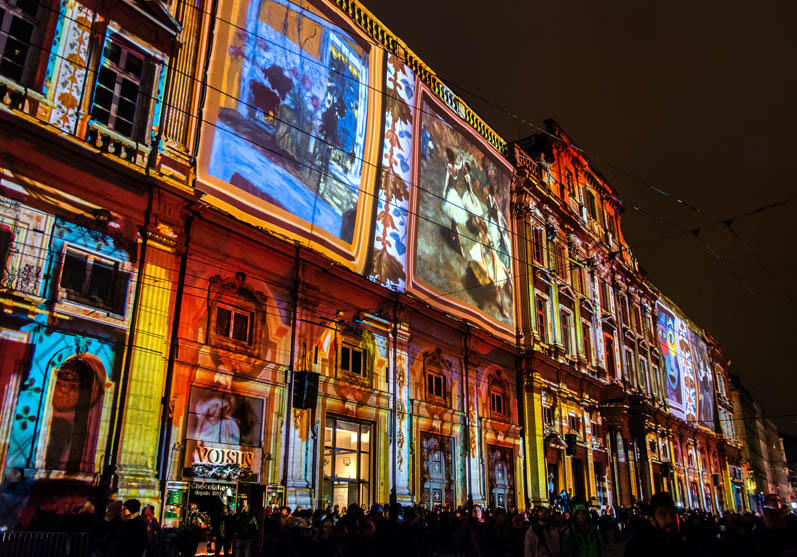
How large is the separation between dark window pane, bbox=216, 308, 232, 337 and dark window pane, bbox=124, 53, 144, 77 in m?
6.87

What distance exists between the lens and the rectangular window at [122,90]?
16.6 m

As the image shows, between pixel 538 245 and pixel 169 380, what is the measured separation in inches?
955

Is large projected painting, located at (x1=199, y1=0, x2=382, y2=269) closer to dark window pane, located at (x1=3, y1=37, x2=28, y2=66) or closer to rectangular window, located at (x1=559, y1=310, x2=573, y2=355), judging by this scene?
dark window pane, located at (x1=3, y1=37, x2=28, y2=66)

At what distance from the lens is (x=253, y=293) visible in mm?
19609

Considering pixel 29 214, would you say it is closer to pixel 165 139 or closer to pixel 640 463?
pixel 165 139

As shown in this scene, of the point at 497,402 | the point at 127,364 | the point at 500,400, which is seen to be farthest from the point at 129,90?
the point at 500,400

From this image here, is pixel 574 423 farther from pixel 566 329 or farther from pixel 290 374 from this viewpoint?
pixel 290 374

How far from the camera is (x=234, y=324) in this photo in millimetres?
18984

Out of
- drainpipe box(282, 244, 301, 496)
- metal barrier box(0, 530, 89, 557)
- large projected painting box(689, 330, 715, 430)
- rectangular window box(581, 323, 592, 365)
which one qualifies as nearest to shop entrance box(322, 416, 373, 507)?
drainpipe box(282, 244, 301, 496)

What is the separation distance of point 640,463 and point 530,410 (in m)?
16.8

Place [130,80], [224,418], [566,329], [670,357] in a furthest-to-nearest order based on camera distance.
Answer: [670,357] → [566,329] → [224,418] → [130,80]

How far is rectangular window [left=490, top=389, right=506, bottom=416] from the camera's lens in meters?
29.9

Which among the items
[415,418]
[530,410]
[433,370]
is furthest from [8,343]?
[530,410]

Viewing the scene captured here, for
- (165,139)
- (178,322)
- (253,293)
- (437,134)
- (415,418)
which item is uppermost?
(437,134)
